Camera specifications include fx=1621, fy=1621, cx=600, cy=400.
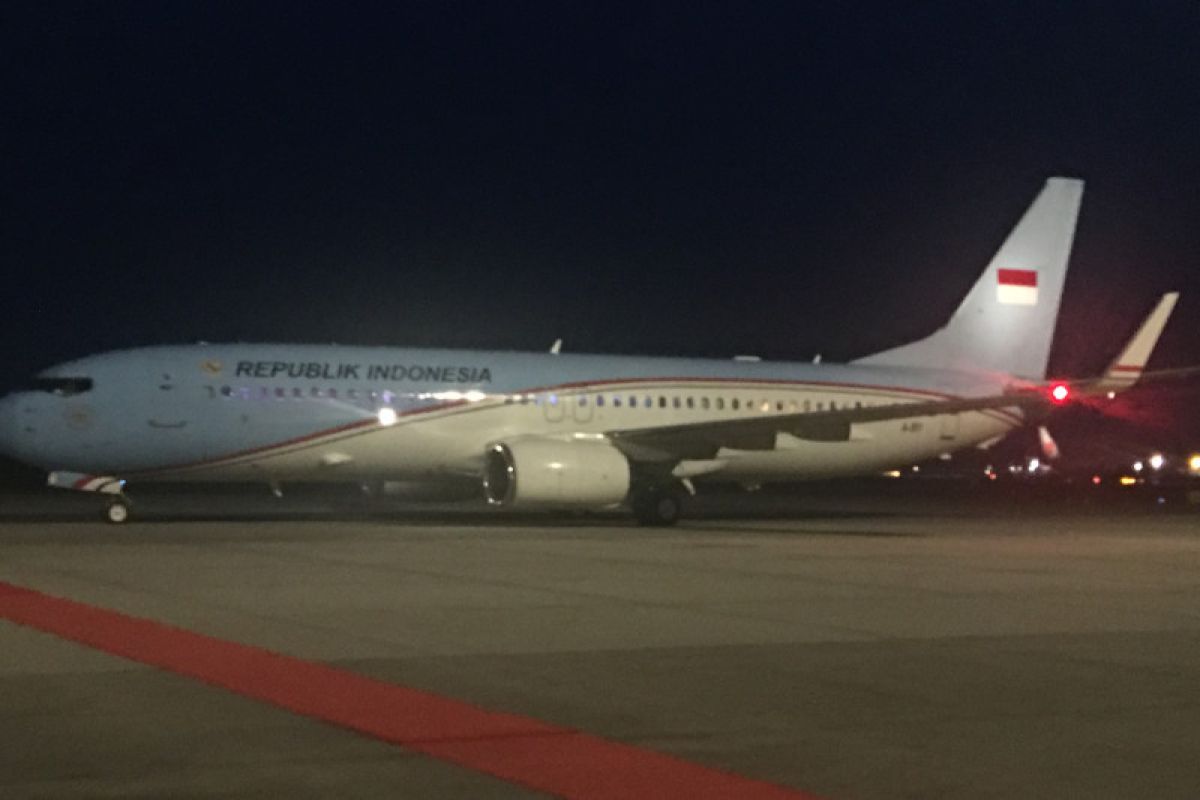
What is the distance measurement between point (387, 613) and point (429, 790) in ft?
22.0

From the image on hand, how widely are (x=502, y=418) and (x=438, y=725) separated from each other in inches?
835

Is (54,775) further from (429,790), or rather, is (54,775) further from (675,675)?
(675,675)

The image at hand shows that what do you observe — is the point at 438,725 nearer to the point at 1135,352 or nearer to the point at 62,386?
the point at 62,386

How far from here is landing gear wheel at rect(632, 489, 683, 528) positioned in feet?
96.9

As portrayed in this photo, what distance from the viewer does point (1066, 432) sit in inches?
3942

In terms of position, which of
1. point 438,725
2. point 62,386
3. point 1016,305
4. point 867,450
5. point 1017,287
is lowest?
point 438,725

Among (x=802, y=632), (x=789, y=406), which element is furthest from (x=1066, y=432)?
(x=802, y=632)

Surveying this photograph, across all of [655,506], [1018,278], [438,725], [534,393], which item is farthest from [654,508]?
[438,725]

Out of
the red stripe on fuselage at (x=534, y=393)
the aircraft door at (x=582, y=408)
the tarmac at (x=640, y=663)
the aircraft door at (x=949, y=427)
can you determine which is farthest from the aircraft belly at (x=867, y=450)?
the tarmac at (x=640, y=663)

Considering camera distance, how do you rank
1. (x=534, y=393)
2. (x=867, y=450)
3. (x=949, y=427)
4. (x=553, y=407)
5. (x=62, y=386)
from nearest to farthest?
(x=62, y=386)
(x=534, y=393)
(x=553, y=407)
(x=867, y=450)
(x=949, y=427)

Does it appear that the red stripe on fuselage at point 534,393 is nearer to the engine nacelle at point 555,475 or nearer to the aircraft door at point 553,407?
the aircraft door at point 553,407

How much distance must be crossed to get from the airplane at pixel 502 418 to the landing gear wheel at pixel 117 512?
3cm

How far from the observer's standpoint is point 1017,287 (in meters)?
36.3

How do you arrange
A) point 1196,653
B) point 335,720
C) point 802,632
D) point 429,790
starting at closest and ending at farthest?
point 429,790
point 335,720
point 1196,653
point 802,632
